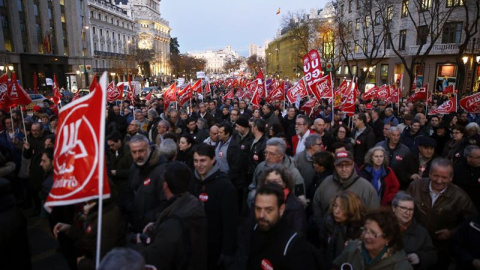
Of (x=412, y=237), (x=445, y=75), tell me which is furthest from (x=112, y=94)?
(x=445, y=75)

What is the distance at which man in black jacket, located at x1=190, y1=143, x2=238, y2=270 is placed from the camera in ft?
11.3

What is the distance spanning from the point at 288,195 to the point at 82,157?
1990 mm

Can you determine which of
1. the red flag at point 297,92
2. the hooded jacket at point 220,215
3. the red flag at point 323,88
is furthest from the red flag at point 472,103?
the hooded jacket at point 220,215

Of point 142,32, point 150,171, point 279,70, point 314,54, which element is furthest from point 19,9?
point 279,70

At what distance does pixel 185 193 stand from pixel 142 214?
133 cm

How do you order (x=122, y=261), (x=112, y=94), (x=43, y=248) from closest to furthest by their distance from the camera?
(x=122, y=261) < (x=43, y=248) < (x=112, y=94)

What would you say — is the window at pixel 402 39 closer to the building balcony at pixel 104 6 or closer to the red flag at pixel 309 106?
the red flag at pixel 309 106

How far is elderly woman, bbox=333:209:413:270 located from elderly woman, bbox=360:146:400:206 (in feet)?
6.50

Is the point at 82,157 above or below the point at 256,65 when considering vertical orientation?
below

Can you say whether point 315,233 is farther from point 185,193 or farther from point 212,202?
point 185,193

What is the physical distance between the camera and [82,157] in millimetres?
2342

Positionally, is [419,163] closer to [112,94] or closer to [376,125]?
[376,125]

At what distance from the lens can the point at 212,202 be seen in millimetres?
3496

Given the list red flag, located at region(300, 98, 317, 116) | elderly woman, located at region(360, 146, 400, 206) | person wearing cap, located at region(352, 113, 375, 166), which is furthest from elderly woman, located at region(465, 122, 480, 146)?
red flag, located at region(300, 98, 317, 116)
